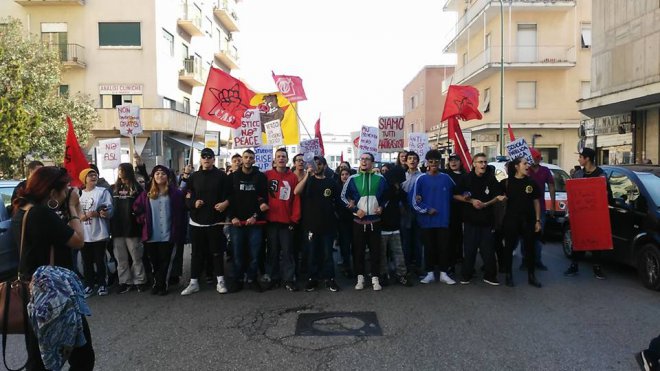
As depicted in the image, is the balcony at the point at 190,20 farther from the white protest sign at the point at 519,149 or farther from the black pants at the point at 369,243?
the black pants at the point at 369,243

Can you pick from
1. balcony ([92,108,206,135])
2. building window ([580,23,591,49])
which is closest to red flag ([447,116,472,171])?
balcony ([92,108,206,135])

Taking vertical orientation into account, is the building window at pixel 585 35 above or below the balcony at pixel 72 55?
above

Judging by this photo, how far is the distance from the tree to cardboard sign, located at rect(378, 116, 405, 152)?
40.8 ft

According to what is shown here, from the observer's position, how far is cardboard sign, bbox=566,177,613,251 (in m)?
7.86

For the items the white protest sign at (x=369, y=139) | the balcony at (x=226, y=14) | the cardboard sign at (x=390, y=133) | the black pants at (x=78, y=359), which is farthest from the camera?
the balcony at (x=226, y=14)

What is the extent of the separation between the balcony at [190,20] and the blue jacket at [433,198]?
103ft

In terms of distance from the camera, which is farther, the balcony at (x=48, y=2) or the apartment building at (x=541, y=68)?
the apartment building at (x=541, y=68)

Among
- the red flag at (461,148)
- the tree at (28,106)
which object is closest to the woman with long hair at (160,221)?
the red flag at (461,148)

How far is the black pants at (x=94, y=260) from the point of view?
7.30 m

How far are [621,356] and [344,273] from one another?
14.7 feet

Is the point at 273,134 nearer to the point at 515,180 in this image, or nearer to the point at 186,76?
the point at 515,180

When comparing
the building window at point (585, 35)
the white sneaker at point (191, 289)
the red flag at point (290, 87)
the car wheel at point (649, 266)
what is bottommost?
the white sneaker at point (191, 289)

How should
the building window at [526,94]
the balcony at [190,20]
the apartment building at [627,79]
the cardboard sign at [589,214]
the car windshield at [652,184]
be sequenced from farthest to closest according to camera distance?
the balcony at [190,20], the building window at [526,94], the apartment building at [627,79], the cardboard sign at [589,214], the car windshield at [652,184]

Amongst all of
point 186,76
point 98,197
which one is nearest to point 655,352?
point 98,197
